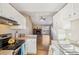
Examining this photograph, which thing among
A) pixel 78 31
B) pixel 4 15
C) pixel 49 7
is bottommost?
pixel 78 31

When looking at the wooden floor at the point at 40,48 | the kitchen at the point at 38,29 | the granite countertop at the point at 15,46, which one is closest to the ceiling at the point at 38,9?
the kitchen at the point at 38,29

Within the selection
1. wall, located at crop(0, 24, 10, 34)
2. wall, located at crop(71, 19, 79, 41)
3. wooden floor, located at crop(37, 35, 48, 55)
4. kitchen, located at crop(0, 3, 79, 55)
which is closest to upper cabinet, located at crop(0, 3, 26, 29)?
kitchen, located at crop(0, 3, 79, 55)

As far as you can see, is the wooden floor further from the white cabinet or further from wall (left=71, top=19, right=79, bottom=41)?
wall (left=71, top=19, right=79, bottom=41)

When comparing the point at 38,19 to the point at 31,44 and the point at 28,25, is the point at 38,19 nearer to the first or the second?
the point at 28,25

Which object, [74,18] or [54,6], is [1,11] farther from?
[74,18]

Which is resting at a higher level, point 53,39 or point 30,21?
point 30,21

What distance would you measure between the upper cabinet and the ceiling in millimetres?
61

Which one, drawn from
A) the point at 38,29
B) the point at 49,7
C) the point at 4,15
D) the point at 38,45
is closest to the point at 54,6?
the point at 49,7

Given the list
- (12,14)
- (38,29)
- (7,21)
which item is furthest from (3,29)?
(38,29)

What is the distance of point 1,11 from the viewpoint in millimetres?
1607

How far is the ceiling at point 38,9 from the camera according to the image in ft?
5.30

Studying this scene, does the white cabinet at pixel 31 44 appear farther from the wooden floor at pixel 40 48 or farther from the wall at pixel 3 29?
the wall at pixel 3 29

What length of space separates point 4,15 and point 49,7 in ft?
2.14
